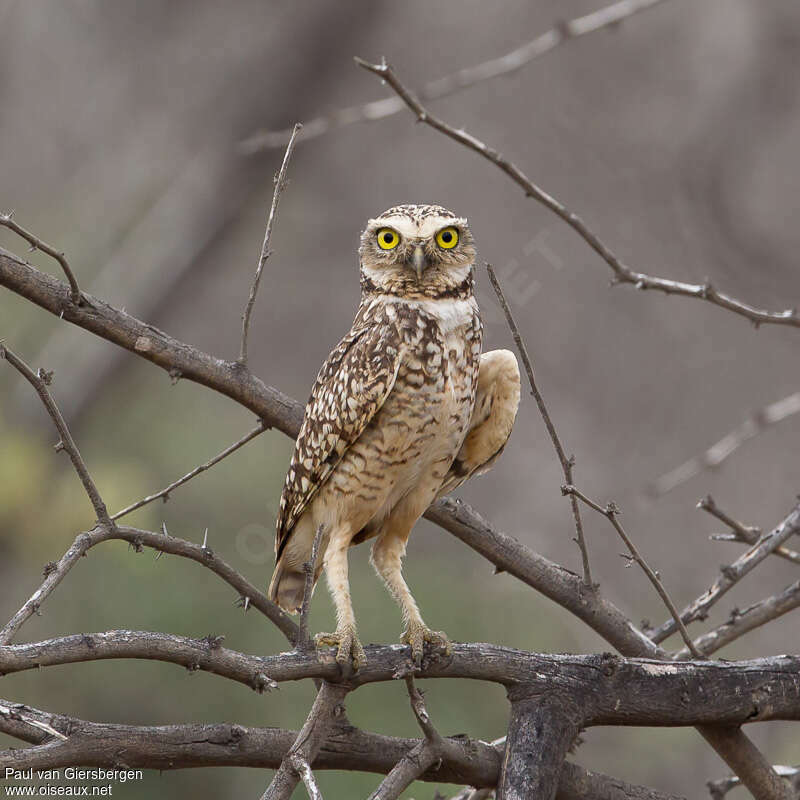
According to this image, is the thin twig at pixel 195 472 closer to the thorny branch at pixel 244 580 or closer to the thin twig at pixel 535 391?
the thorny branch at pixel 244 580

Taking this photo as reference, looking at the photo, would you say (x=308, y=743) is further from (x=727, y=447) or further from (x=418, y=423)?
(x=727, y=447)

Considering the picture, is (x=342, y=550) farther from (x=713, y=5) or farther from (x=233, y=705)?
(x=713, y=5)

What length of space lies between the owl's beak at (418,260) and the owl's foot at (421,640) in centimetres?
106

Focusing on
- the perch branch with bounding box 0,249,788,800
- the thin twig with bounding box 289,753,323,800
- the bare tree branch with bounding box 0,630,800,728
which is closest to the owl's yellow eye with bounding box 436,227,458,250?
the perch branch with bounding box 0,249,788,800

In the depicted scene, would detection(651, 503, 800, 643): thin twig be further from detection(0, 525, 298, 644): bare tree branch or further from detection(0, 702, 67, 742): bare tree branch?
detection(0, 702, 67, 742): bare tree branch

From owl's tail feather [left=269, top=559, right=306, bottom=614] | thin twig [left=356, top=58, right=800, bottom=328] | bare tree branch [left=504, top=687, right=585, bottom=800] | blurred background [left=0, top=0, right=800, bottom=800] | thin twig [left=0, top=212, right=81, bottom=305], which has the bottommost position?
bare tree branch [left=504, top=687, right=585, bottom=800]

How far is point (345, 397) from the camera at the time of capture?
3412 millimetres

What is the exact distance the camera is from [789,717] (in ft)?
10.4

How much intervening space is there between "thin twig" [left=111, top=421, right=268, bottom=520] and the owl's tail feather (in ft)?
2.11

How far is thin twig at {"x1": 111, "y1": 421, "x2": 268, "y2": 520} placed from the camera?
9.67ft

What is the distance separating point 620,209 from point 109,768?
33.9 feet

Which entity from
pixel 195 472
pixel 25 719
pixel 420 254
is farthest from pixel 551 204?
pixel 25 719

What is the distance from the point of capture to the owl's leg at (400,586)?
10.5 feet

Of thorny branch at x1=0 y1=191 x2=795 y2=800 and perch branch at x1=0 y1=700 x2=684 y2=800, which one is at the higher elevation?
thorny branch at x1=0 y1=191 x2=795 y2=800
